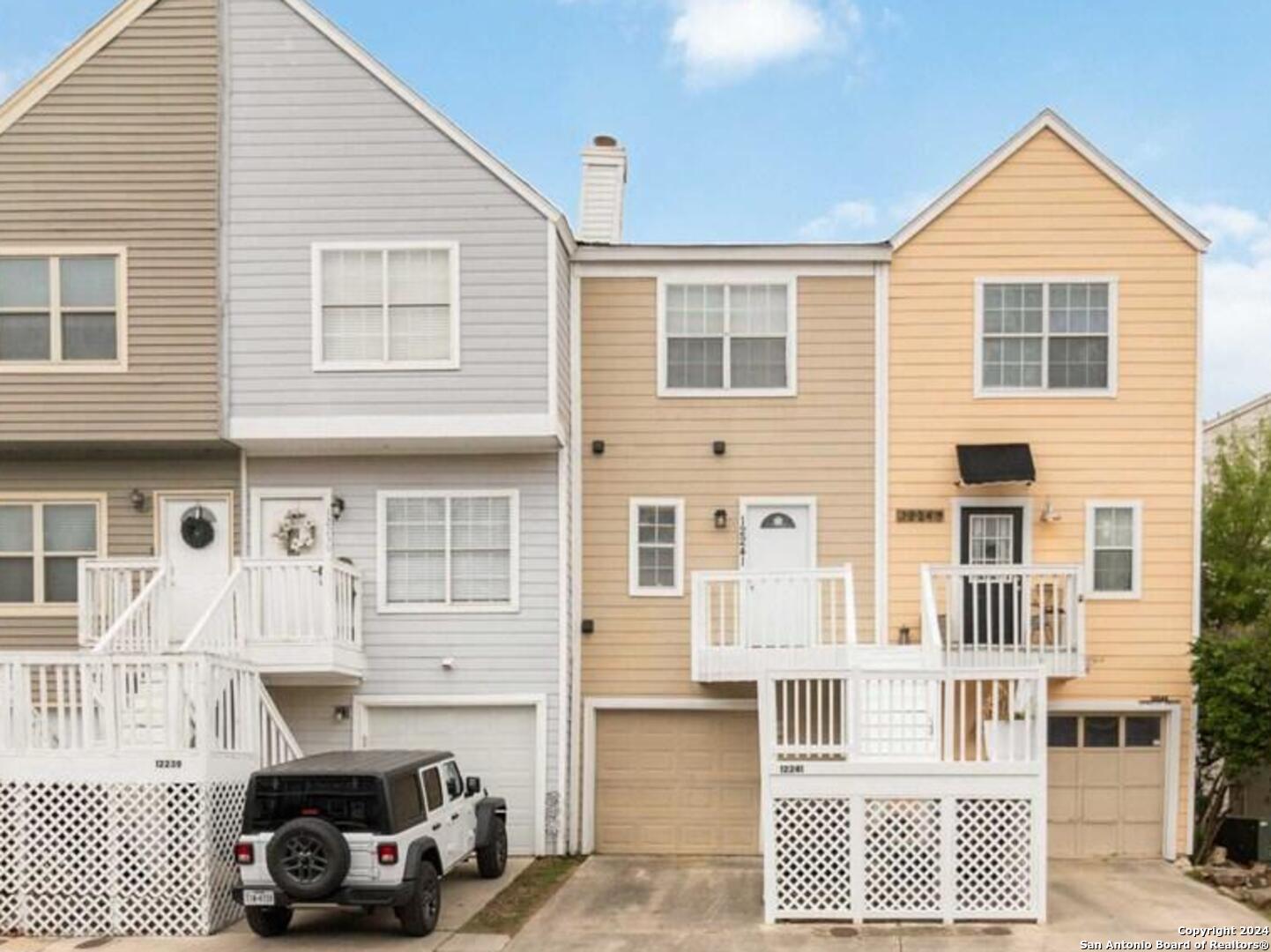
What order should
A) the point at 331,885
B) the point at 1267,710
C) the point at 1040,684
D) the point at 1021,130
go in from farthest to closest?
the point at 1021,130, the point at 1267,710, the point at 1040,684, the point at 331,885

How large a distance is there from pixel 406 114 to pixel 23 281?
465 cm

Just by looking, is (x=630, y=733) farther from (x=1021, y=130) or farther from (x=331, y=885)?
(x=1021, y=130)

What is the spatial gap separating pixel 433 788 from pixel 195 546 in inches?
203

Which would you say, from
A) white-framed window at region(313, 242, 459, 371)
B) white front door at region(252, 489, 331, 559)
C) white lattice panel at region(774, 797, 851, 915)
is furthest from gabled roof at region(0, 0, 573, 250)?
white lattice panel at region(774, 797, 851, 915)

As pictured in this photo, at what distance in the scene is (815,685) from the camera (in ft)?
48.2

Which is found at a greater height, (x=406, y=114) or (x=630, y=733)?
(x=406, y=114)

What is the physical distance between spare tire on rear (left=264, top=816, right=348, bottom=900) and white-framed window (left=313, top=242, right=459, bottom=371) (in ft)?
19.1

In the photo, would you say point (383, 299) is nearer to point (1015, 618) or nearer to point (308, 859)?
point (308, 859)

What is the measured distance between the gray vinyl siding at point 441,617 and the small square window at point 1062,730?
5.88 m

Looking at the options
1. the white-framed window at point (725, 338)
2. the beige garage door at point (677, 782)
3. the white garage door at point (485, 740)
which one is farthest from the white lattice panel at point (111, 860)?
the white-framed window at point (725, 338)

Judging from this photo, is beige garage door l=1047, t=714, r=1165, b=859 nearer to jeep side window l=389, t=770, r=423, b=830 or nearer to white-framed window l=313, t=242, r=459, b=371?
jeep side window l=389, t=770, r=423, b=830

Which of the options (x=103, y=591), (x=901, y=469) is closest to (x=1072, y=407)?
(x=901, y=469)

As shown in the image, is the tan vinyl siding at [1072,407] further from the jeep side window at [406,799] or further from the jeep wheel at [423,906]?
the jeep wheel at [423,906]

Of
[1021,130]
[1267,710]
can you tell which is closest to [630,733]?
[1267,710]
